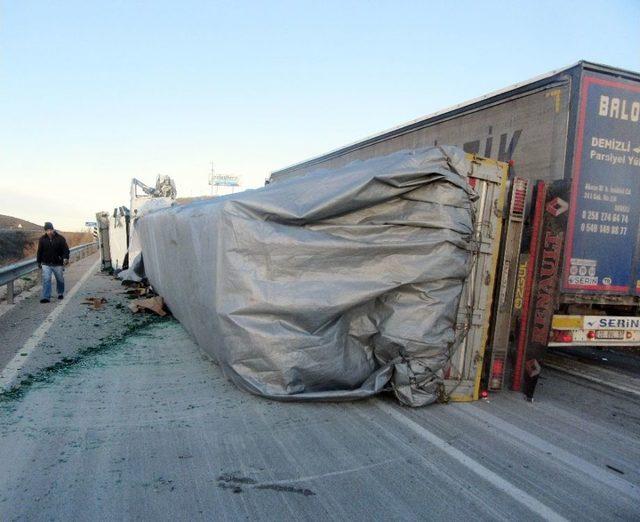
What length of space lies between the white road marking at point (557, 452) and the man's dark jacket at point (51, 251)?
8602mm

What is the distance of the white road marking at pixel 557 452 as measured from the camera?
2.87m

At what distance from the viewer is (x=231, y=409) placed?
12.4ft

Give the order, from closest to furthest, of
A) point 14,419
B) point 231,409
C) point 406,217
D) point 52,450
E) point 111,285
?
point 52,450
point 14,419
point 231,409
point 406,217
point 111,285

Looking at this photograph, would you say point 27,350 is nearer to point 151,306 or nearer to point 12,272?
point 151,306

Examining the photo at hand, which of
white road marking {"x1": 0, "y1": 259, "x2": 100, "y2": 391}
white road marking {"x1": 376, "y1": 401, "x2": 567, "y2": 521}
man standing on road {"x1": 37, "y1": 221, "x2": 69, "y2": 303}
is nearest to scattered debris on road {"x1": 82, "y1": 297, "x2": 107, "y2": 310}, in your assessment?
white road marking {"x1": 0, "y1": 259, "x2": 100, "y2": 391}

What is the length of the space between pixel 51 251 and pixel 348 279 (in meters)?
7.91

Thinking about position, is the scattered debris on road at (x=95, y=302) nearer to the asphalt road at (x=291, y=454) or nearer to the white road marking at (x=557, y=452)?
the asphalt road at (x=291, y=454)

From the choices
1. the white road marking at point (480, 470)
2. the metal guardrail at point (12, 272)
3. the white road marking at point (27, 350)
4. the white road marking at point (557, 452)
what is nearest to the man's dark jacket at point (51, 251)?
the metal guardrail at point (12, 272)

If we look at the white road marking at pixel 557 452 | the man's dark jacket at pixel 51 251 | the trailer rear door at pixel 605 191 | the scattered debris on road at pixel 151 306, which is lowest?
the white road marking at pixel 557 452

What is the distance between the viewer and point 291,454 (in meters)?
3.06

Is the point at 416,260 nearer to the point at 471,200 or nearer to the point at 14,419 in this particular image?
the point at 471,200

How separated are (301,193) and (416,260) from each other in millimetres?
1179

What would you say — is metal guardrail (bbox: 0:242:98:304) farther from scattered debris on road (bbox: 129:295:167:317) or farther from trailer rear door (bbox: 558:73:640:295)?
trailer rear door (bbox: 558:73:640:295)

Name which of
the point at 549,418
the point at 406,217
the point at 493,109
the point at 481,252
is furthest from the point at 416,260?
the point at 493,109
